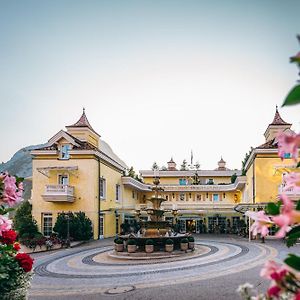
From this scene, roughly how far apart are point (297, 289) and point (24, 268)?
5.43 m

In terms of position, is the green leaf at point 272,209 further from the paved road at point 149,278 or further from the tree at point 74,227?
the tree at point 74,227

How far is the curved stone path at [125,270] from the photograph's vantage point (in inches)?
428

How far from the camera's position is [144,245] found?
18.2 meters

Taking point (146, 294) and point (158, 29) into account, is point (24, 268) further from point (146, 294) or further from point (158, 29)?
point (158, 29)

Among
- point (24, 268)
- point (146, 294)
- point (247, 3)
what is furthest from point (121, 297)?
point (247, 3)

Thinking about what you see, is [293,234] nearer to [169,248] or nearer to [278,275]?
[278,275]

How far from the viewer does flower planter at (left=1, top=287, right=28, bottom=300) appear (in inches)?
236

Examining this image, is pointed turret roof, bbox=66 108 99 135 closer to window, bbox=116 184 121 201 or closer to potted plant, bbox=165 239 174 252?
window, bbox=116 184 121 201

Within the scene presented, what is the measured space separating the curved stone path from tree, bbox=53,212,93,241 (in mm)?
6294

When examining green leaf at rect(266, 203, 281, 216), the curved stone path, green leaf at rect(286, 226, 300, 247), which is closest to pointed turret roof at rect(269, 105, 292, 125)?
the curved stone path

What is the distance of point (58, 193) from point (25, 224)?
10.4 ft

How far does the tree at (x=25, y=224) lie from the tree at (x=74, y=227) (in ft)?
5.81

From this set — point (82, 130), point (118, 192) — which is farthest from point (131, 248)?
point (118, 192)

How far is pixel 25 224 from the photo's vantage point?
26.2 m
